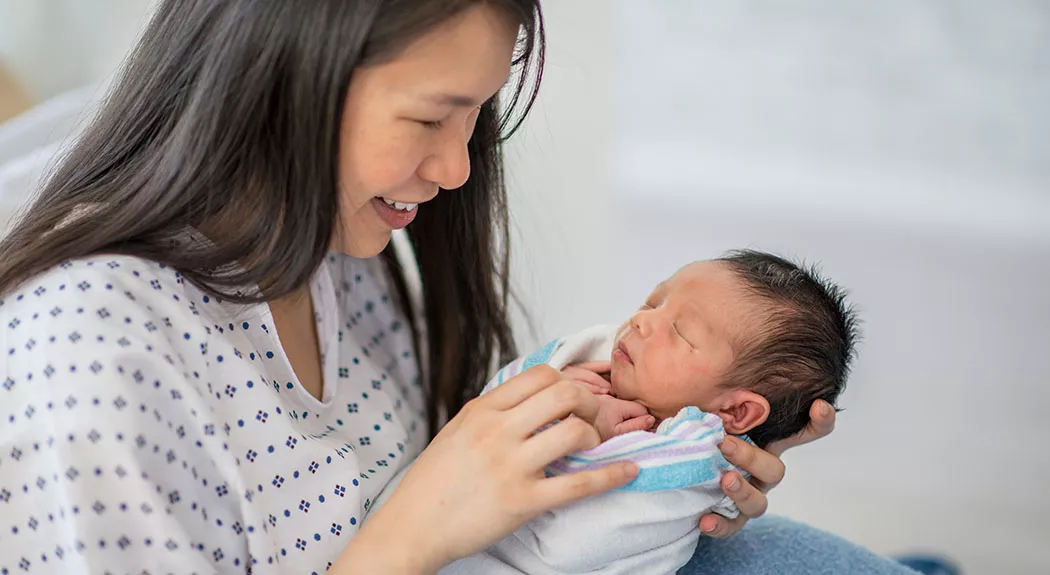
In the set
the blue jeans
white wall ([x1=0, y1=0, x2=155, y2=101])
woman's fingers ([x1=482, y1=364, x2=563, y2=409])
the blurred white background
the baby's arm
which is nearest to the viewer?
woman's fingers ([x1=482, y1=364, x2=563, y2=409])

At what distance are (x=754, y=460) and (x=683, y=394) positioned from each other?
0.11m

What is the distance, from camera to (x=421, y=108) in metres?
1.01

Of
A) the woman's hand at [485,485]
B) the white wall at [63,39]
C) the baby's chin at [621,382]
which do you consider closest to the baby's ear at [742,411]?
the baby's chin at [621,382]

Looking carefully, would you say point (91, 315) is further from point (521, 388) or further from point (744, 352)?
point (744, 352)

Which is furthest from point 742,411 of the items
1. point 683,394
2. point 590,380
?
point 590,380

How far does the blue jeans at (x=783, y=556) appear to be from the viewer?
1.25 m

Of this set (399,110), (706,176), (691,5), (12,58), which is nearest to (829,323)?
(399,110)

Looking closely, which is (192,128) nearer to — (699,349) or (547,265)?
(699,349)

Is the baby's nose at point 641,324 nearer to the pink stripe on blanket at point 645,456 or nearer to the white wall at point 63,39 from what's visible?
the pink stripe on blanket at point 645,456

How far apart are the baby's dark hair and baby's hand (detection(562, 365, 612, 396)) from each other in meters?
0.14

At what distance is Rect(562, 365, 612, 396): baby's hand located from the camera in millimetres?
1214

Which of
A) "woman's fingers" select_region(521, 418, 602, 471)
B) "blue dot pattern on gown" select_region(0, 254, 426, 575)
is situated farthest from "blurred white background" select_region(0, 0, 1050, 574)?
"woman's fingers" select_region(521, 418, 602, 471)

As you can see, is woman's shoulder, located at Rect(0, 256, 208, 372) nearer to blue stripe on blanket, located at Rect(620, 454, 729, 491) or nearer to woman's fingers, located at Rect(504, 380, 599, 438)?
woman's fingers, located at Rect(504, 380, 599, 438)

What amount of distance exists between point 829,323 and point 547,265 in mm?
1596
